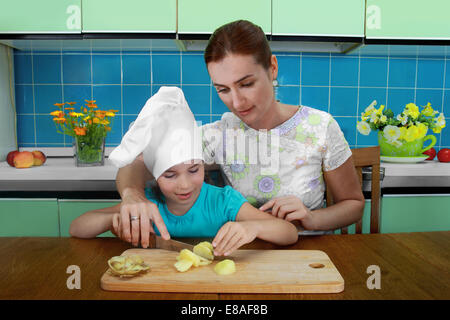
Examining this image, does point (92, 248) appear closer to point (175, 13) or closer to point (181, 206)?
point (181, 206)

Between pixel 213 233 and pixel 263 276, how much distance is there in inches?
13.2

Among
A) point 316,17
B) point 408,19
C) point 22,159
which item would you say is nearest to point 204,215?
point 22,159

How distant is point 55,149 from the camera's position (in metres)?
1.67

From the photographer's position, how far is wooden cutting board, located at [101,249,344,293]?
1.66 ft

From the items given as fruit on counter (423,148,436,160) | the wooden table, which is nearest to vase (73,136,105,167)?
the wooden table

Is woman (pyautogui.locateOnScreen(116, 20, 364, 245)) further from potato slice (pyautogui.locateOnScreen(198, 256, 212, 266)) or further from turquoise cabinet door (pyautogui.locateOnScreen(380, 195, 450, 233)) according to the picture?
turquoise cabinet door (pyautogui.locateOnScreen(380, 195, 450, 233))

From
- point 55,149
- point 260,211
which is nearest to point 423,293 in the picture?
point 260,211

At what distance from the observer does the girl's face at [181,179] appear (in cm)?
74

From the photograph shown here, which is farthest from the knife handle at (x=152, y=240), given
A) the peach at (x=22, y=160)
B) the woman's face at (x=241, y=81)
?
the peach at (x=22, y=160)

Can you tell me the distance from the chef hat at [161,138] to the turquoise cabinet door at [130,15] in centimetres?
78

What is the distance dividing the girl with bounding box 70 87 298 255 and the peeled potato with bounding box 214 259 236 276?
0.05 m

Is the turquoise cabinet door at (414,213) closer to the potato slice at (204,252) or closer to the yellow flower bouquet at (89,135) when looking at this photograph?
the potato slice at (204,252)

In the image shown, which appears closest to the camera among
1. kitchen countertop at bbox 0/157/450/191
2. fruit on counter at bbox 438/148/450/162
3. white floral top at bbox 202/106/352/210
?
white floral top at bbox 202/106/352/210
